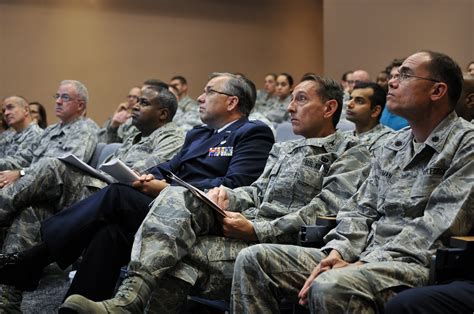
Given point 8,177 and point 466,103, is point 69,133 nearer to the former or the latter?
point 8,177

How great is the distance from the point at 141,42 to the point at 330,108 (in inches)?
269

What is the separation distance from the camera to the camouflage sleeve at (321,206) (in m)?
2.66

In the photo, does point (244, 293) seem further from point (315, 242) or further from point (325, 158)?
point (325, 158)

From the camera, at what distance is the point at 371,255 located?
87.2 inches

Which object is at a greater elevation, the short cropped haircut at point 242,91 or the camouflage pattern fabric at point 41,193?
the short cropped haircut at point 242,91

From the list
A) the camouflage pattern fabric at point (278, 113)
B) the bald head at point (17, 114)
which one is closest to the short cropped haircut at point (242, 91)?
the bald head at point (17, 114)

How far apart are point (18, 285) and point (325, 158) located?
1.44m

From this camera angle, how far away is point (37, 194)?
11.9 feet

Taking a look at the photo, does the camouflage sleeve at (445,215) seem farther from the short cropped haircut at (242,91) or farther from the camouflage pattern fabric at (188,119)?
the camouflage pattern fabric at (188,119)

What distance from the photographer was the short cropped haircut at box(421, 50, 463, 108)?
7.60ft

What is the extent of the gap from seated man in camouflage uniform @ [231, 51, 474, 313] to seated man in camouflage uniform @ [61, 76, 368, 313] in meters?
0.26

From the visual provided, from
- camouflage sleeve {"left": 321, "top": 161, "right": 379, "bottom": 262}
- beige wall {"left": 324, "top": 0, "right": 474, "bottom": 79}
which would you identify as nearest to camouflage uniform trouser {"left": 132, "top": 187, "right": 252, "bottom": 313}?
camouflage sleeve {"left": 321, "top": 161, "right": 379, "bottom": 262}

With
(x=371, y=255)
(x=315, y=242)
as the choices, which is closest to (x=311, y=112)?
(x=315, y=242)

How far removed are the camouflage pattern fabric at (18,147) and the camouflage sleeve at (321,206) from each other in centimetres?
271
